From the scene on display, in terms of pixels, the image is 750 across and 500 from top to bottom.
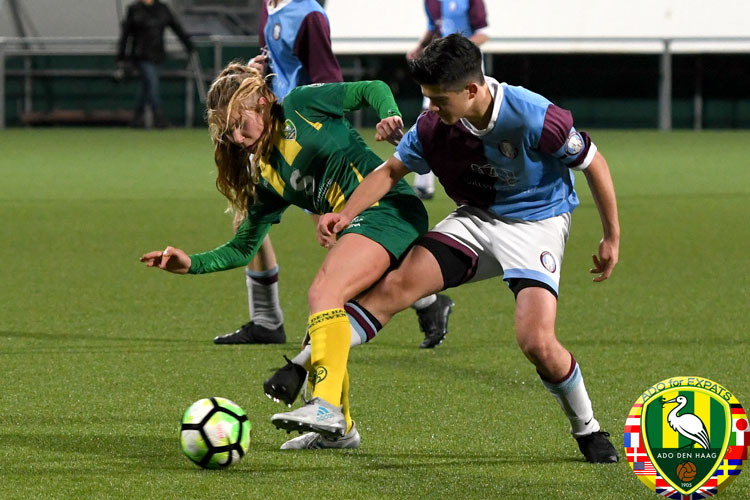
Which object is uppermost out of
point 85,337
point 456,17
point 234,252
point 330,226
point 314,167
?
point 456,17

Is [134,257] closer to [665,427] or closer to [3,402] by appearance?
[3,402]

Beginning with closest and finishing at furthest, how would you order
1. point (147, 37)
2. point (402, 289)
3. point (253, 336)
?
point (402, 289) < point (253, 336) < point (147, 37)

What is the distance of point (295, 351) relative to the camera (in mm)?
6324

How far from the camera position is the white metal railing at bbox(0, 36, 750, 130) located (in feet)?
77.7

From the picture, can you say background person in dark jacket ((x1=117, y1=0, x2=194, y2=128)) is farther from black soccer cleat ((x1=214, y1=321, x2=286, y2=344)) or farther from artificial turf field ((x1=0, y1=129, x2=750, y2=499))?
black soccer cleat ((x1=214, y1=321, x2=286, y2=344))

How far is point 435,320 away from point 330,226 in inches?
75.1

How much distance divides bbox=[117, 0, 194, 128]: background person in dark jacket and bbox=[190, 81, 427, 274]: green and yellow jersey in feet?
56.0

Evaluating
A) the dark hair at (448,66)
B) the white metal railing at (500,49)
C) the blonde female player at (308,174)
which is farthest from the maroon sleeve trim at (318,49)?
the white metal railing at (500,49)

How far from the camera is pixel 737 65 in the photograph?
2439 cm

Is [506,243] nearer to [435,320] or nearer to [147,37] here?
[435,320]

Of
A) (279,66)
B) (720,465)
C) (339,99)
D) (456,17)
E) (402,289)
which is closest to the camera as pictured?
(720,465)

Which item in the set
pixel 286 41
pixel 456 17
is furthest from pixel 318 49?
pixel 456 17

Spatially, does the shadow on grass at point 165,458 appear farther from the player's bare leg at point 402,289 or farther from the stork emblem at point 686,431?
the stork emblem at point 686,431

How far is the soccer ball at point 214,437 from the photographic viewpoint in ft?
14.1
